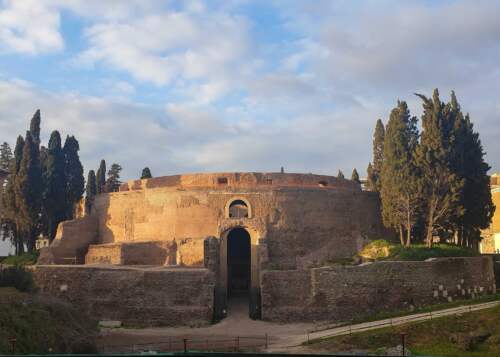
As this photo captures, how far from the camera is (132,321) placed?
19.6 metres

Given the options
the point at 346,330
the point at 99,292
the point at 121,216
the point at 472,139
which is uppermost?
the point at 472,139

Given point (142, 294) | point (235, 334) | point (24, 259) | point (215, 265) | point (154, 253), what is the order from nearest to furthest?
point (235, 334) < point (142, 294) < point (215, 265) < point (154, 253) < point (24, 259)

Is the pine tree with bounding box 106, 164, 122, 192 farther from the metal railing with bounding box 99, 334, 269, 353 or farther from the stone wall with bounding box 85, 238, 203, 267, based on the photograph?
the metal railing with bounding box 99, 334, 269, 353

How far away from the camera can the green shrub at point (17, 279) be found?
17913 millimetres

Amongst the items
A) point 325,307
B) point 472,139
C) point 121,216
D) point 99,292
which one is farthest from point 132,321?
point 472,139

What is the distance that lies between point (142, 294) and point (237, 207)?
8118 millimetres

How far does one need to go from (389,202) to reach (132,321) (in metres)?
13.5

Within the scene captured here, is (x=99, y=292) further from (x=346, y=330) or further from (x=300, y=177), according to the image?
(x=300, y=177)

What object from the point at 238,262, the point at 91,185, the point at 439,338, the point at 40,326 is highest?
the point at 91,185

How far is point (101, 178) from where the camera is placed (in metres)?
→ 37.4

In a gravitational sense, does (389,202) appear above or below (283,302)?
above

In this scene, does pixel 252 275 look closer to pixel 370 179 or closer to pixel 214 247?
pixel 214 247

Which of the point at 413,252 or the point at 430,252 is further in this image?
the point at 430,252

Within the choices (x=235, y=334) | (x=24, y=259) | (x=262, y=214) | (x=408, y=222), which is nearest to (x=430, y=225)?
(x=408, y=222)
